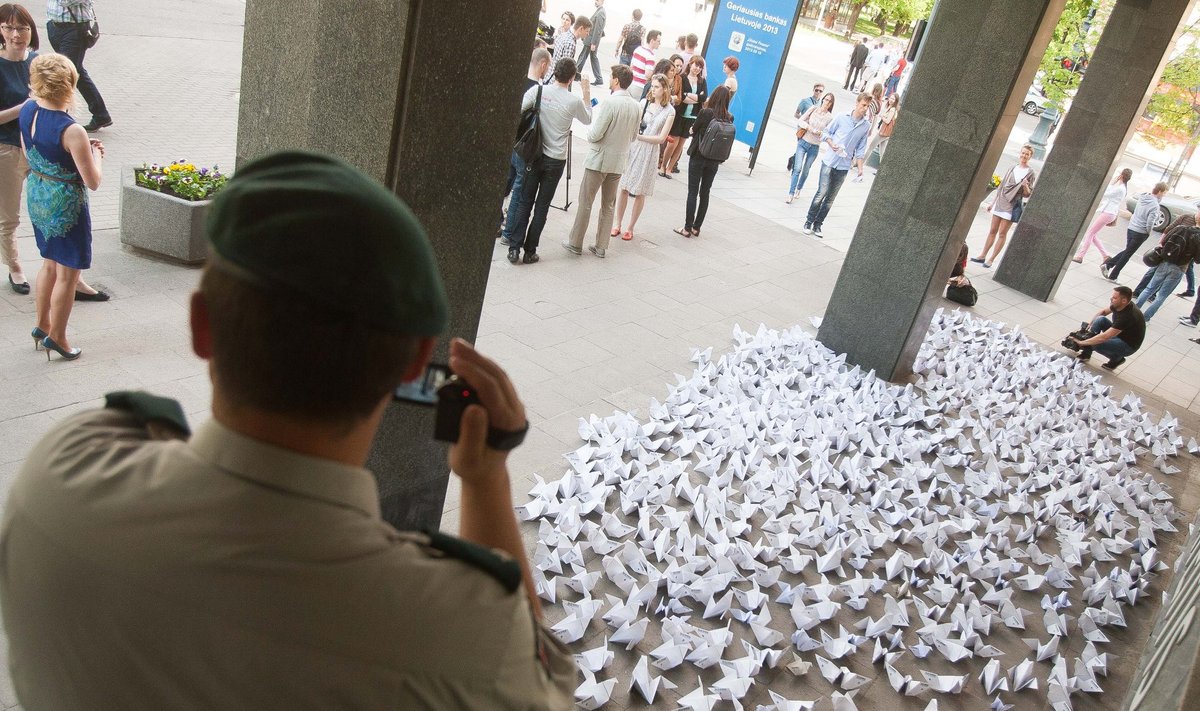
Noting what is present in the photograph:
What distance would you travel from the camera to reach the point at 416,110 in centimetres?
341

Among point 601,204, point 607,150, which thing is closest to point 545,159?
point 607,150

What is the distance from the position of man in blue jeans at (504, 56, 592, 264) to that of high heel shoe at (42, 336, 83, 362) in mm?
4380

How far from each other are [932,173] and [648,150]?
3613 millimetres

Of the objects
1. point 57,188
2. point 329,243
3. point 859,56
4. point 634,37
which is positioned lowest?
point 57,188

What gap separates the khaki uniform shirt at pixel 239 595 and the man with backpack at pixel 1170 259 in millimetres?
14764

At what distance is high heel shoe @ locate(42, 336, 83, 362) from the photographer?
569cm

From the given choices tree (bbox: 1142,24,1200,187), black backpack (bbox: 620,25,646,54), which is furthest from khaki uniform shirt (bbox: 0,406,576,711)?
tree (bbox: 1142,24,1200,187)

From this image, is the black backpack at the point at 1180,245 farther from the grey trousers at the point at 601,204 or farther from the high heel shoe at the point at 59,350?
the high heel shoe at the point at 59,350

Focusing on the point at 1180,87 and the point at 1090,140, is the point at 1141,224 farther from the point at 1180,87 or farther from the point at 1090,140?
the point at 1180,87

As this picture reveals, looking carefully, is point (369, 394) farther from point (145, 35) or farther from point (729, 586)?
point (145, 35)

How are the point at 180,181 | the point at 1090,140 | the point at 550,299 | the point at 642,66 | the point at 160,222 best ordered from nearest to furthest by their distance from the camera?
1. the point at 160,222
2. the point at 180,181
3. the point at 550,299
4. the point at 1090,140
5. the point at 642,66

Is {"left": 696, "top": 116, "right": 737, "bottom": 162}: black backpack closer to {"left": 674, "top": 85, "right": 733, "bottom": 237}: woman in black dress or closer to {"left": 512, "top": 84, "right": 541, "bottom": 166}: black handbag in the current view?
{"left": 674, "top": 85, "right": 733, "bottom": 237}: woman in black dress

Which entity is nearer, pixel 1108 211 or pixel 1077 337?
pixel 1077 337

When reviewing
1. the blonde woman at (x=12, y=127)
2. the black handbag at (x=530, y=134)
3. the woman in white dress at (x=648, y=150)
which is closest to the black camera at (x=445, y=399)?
the blonde woman at (x=12, y=127)
